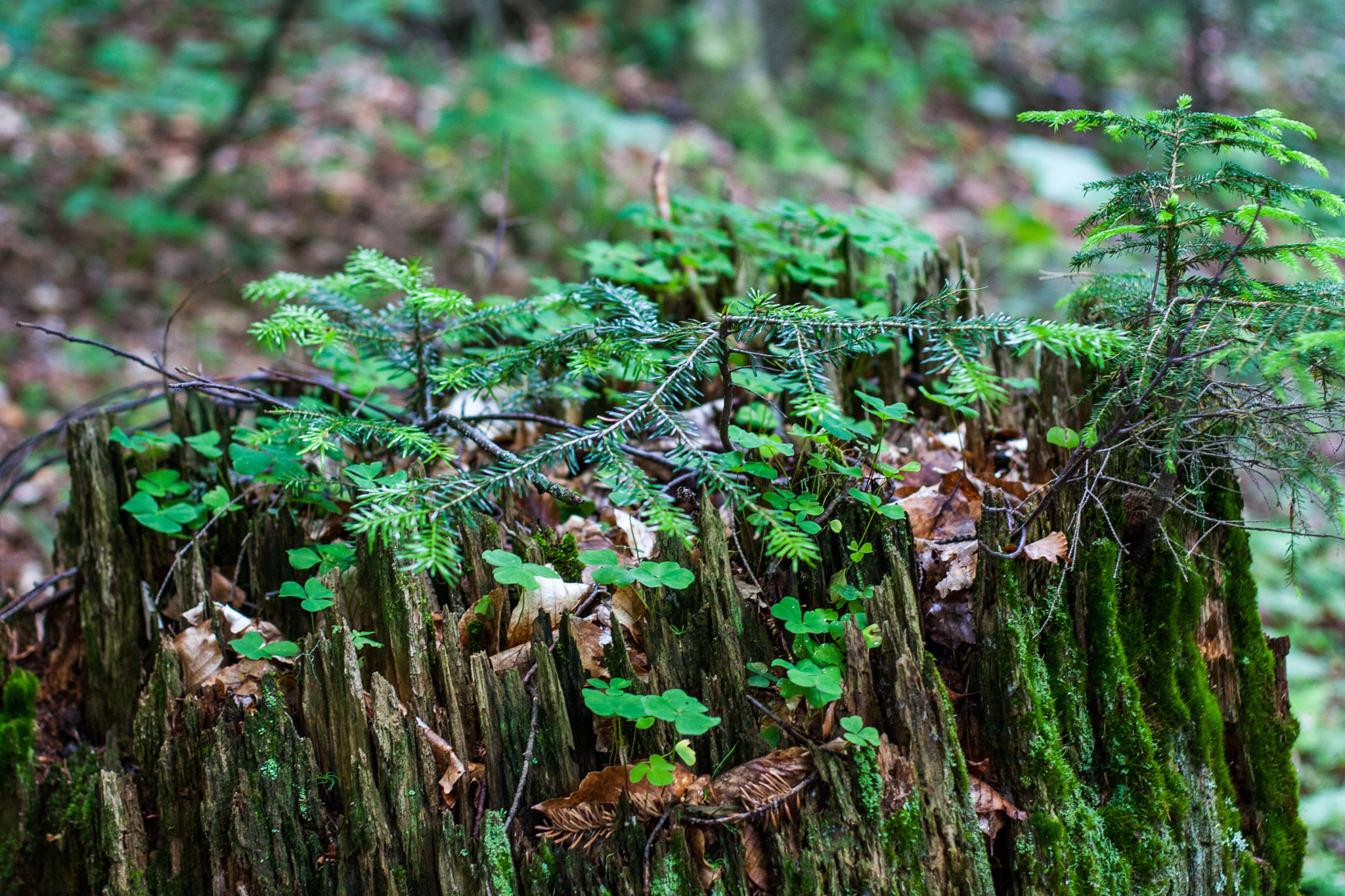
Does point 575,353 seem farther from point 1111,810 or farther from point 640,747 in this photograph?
point 1111,810

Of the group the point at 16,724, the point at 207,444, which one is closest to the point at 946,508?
the point at 207,444

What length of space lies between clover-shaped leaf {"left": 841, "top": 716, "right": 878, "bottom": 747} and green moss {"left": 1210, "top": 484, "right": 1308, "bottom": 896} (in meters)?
1.04

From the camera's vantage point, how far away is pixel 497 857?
5.26 feet

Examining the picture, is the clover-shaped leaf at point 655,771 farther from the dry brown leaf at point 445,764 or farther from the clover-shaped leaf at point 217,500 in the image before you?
the clover-shaped leaf at point 217,500

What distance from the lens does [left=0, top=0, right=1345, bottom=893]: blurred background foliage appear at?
7.25 metres

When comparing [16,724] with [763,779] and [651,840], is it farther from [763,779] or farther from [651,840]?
[763,779]

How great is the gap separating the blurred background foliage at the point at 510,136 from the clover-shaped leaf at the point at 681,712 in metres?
4.65

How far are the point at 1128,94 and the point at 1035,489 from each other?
13100 mm

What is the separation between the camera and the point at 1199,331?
1.65 metres

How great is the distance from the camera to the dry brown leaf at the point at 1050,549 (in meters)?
1.83

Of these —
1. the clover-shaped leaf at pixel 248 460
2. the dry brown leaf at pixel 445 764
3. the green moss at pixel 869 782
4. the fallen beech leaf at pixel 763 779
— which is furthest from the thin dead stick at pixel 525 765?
the clover-shaped leaf at pixel 248 460

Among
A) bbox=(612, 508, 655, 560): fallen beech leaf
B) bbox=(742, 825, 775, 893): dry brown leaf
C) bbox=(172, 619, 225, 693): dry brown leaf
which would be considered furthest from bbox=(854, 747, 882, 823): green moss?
bbox=(172, 619, 225, 693): dry brown leaf

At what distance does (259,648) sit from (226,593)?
412mm

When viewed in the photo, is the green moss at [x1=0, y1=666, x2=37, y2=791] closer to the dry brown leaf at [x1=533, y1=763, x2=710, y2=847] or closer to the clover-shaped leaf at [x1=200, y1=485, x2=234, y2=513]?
the clover-shaped leaf at [x1=200, y1=485, x2=234, y2=513]
